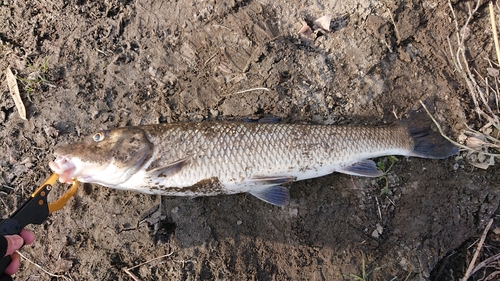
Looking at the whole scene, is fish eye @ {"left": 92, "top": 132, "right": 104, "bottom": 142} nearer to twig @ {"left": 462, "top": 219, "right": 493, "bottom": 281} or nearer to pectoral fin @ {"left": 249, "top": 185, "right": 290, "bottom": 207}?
pectoral fin @ {"left": 249, "top": 185, "right": 290, "bottom": 207}

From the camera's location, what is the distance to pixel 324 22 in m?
4.48

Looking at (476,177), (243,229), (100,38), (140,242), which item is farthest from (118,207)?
(476,177)

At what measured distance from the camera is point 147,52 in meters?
4.33

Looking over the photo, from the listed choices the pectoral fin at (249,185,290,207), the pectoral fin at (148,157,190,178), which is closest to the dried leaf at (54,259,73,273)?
the pectoral fin at (148,157,190,178)

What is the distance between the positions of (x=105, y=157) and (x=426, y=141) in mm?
3633

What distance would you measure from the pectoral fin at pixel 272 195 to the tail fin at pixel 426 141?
1.67 metres

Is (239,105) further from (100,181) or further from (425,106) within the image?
(425,106)

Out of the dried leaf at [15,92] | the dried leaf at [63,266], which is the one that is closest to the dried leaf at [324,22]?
the dried leaf at [15,92]

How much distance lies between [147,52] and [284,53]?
Result: 1.71m

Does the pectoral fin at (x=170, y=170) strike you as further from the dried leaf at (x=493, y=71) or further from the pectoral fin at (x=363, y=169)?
the dried leaf at (x=493, y=71)

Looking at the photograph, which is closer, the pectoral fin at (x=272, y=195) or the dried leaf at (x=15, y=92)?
the pectoral fin at (x=272, y=195)

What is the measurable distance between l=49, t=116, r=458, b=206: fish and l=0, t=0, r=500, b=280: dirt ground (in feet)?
1.23

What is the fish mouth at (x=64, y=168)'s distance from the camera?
338 cm

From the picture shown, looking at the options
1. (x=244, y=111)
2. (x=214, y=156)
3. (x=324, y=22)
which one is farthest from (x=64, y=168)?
(x=324, y=22)
